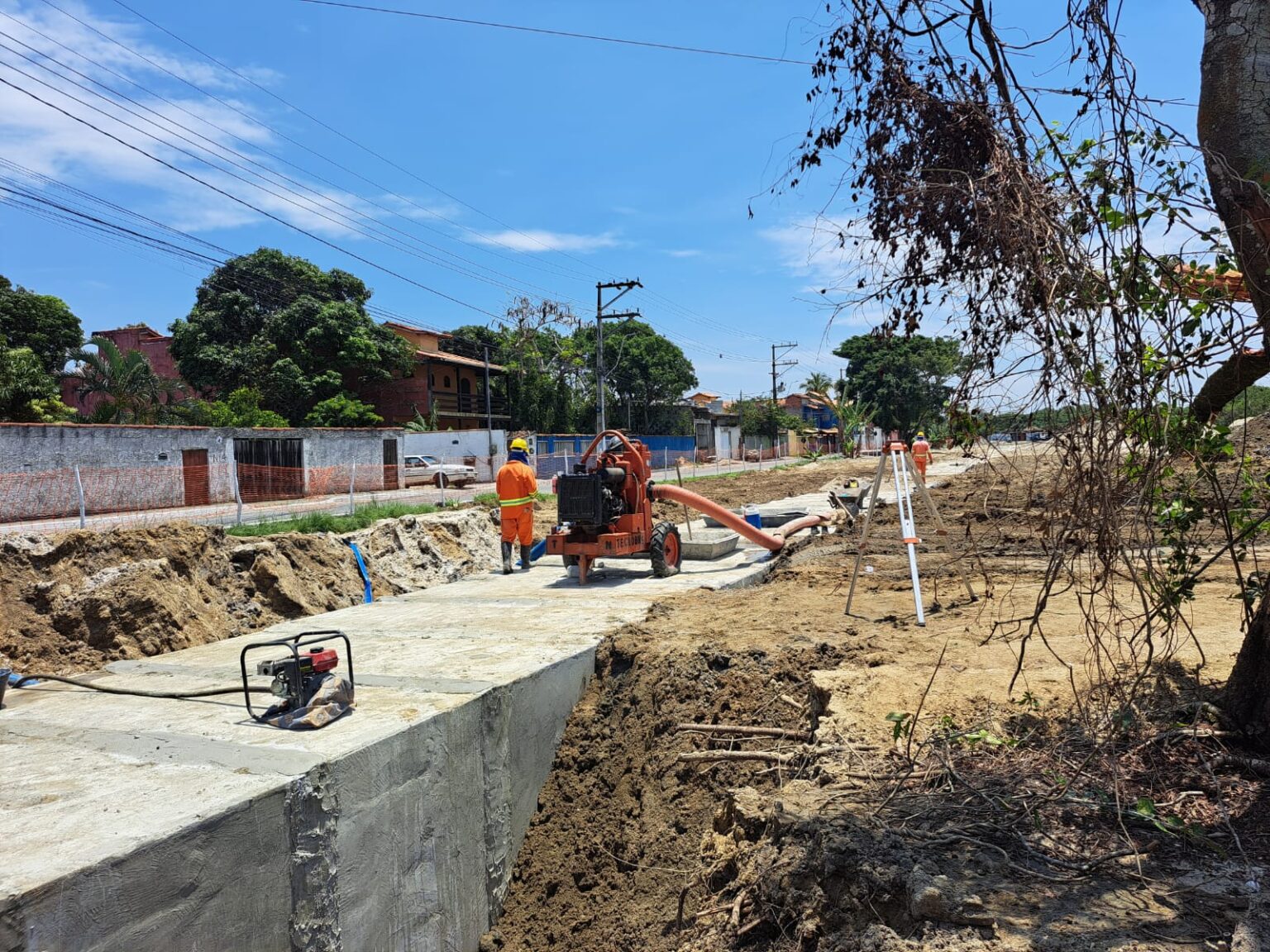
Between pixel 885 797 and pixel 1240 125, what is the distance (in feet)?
10.1

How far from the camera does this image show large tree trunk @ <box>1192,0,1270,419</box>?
9.76 feet

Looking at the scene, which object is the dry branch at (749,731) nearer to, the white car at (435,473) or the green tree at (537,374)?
the white car at (435,473)

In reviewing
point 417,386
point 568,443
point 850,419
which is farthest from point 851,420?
point 417,386

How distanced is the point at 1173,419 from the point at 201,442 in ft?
72.1

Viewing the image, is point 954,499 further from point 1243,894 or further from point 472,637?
point 1243,894

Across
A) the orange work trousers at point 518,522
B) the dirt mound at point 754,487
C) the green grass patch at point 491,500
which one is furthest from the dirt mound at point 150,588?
the dirt mound at point 754,487

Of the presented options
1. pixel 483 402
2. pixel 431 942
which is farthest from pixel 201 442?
pixel 483 402

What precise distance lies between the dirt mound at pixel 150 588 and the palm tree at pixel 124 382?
22517 mm

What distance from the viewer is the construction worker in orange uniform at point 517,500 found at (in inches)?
374

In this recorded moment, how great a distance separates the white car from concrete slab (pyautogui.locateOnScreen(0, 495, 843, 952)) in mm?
18741

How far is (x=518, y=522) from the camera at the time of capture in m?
10.0

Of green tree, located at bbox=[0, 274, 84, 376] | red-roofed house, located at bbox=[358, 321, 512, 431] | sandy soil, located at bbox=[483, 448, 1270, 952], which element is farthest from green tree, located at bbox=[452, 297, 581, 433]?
sandy soil, located at bbox=[483, 448, 1270, 952]

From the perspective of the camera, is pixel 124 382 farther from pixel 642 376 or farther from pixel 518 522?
pixel 642 376

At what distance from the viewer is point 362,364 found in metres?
36.1
